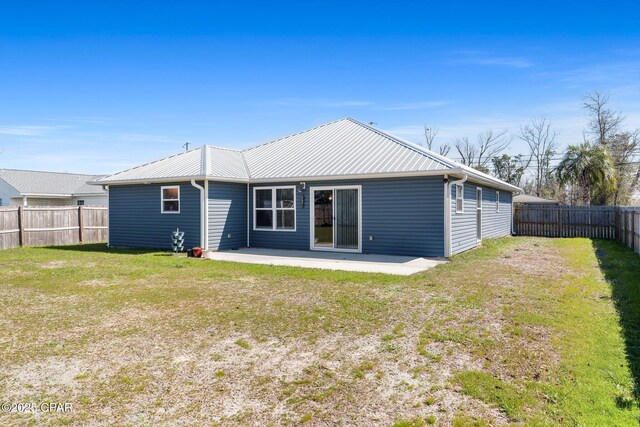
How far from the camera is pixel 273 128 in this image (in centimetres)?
2802

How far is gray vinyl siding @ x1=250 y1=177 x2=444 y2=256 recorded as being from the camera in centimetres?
1165

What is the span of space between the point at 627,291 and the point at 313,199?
27.7 ft

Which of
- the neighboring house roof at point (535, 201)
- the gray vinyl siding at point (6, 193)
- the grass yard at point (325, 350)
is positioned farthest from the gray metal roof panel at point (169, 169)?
the neighboring house roof at point (535, 201)

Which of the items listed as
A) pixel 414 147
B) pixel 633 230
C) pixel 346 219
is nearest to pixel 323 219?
pixel 346 219

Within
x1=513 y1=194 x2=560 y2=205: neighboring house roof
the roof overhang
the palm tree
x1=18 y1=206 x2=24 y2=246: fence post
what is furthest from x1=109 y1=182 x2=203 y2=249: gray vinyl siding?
the palm tree

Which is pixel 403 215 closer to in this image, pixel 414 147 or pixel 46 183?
pixel 414 147

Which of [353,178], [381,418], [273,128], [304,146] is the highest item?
[273,128]

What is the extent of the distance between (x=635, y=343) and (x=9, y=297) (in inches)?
351

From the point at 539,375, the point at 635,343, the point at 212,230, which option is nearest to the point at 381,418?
the point at 539,375

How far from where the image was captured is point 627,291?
7246 mm

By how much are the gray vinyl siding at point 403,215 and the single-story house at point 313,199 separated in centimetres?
3

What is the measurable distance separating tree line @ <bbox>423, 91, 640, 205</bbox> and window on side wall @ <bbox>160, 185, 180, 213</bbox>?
861 inches

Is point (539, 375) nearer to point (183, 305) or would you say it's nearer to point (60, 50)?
point (183, 305)

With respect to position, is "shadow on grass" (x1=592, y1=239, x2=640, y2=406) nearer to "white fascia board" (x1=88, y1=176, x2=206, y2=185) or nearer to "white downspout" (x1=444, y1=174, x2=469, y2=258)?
"white downspout" (x1=444, y1=174, x2=469, y2=258)
